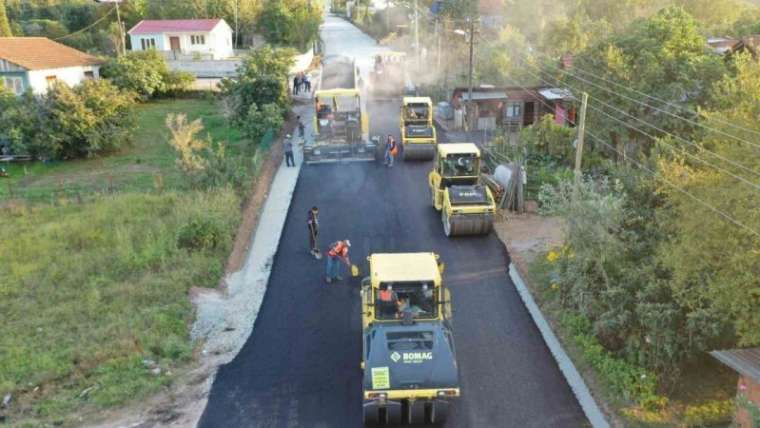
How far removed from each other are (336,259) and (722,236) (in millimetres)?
9292

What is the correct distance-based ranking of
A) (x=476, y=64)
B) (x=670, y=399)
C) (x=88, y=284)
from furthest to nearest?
(x=476, y=64), (x=88, y=284), (x=670, y=399)

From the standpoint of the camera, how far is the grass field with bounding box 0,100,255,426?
12.8m

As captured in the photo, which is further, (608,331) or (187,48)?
(187,48)

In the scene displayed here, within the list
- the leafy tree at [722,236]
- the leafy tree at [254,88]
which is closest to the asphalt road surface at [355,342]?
the leafy tree at [722,236]

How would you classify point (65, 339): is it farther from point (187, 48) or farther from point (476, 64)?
point (187, 48)

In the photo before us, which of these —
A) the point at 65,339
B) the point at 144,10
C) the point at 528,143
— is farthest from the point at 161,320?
the point at 144,10

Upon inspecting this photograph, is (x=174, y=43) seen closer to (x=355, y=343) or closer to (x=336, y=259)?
(x=336, y=259)

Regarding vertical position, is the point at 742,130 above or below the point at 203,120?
above

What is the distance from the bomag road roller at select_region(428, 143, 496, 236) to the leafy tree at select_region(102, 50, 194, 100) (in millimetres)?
29965

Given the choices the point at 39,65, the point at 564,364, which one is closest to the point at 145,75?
the point at 39,65

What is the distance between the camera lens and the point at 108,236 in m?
20.5

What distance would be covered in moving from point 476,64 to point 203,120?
61.6 ft

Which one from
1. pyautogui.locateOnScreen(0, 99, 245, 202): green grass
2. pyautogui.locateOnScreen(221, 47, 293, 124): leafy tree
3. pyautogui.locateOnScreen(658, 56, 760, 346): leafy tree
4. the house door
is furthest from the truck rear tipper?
the house door

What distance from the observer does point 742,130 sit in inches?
465
